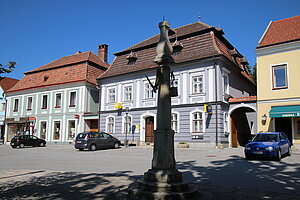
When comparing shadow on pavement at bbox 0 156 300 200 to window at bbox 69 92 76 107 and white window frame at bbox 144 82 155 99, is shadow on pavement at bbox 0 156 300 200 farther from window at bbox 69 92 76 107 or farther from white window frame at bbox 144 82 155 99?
window at bbox 69 92 76 107

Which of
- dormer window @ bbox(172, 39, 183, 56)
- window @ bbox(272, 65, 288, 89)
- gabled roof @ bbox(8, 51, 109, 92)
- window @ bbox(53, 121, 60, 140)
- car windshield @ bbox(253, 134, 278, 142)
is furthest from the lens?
window @ bbox(53, 121, 60, 140)

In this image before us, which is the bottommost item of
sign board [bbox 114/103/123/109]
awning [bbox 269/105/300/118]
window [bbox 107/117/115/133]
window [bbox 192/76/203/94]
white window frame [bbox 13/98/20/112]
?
window [bbox 107/117/115/133]

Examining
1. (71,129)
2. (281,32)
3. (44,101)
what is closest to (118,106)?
(71,129)

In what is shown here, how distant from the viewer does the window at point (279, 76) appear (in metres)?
20.3

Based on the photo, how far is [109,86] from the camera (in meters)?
30.2

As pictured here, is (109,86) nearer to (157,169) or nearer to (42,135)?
(42,135)

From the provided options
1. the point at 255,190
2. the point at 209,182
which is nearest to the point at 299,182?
the point at 255,190

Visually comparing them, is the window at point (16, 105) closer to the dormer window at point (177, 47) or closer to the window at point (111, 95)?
the window at point (111, 95)

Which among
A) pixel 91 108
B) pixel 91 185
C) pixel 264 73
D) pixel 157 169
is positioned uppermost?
pixel 264 73

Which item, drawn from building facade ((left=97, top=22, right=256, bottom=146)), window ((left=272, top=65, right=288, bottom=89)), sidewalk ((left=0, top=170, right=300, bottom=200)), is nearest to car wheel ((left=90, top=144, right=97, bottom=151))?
building facade ((left=97, top=22, right=256, bottom=146))

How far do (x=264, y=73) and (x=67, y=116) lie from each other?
2251cm

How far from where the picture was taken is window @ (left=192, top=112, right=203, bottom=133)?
23344 mm

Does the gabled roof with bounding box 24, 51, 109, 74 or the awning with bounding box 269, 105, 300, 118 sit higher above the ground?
the gabled roof with bounding box 24, 51, 109, 74

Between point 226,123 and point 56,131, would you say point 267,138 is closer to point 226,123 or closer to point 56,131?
point 226,123
